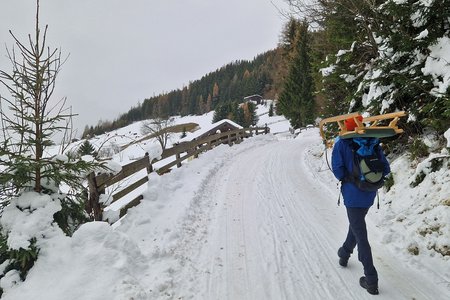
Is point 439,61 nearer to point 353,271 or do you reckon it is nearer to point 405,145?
point 405,145

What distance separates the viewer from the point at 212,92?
127 m

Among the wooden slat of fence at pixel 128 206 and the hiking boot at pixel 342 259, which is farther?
the wooden slat of fence at pixel 128 206

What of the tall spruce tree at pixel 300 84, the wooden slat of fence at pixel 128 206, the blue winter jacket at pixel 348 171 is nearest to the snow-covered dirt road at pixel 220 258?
the wooden slat of fence at pixel 128 206

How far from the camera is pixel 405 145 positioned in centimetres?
728

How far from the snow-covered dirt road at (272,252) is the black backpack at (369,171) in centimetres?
132

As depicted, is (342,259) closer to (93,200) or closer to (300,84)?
(93,200)

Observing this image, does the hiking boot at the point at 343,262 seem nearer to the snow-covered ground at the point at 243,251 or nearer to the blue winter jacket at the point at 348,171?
the snow-covered ground at the point at 243,251

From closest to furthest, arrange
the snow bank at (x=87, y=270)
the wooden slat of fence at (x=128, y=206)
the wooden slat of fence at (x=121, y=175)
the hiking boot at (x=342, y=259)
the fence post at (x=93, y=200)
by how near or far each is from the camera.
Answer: the snow bank at (x=87, y=270) < the hiking boot at (x=342, y=259) < the fence post at (x=93, y=200) < the wooden slat of fence at (x=121, y=175) < the wooden slat of fence at (x=128, y=206)

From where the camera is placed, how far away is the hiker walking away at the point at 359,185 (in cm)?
355

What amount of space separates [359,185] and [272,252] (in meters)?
1.90

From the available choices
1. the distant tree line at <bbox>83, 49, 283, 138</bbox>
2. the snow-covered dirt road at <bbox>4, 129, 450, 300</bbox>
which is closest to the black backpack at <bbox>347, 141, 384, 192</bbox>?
the snow-covered dirt road at <bbox>4, 129, 450, 300</bbox>

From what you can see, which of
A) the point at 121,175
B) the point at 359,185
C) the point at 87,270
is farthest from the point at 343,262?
the point at 121,175

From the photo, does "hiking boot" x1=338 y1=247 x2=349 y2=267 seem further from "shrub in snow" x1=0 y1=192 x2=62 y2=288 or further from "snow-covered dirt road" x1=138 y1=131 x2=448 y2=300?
"shrub in snow" x1=0 y1=192 x2=62 y2=288

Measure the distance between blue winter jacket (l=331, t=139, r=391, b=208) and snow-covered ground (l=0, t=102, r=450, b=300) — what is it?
1094mm
